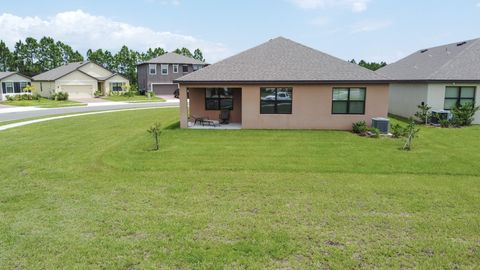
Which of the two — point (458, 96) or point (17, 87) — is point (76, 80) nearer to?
point (17, 87)

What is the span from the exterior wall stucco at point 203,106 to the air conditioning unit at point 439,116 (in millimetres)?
10978

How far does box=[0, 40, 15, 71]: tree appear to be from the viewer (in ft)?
231

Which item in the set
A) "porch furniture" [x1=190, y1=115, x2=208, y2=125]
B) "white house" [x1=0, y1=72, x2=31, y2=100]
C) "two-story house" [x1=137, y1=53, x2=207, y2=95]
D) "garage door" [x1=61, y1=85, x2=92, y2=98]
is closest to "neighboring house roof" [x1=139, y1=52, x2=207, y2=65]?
"two-story house" [x1=137, y1=53, x2=207, y2=95]

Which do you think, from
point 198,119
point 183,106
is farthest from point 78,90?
point 183,106

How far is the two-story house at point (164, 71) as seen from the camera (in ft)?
178

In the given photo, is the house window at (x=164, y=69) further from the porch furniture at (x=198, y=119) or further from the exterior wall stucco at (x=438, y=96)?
the exterior wall stucco at (x=438, y=96)

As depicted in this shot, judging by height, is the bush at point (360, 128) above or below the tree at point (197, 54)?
below

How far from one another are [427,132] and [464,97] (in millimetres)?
5222

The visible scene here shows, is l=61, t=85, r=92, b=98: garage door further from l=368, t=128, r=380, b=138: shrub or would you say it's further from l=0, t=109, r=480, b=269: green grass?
l=368, t=128, r=380, b=138: shrub

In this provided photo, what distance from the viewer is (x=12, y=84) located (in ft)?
155

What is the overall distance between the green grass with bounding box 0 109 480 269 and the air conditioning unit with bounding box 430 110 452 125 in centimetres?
670

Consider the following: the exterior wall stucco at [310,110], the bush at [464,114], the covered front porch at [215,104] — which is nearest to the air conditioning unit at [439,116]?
the bush at [464,114]

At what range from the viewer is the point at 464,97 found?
20.4m

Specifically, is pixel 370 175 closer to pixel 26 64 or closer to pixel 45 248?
pixel 45 248
